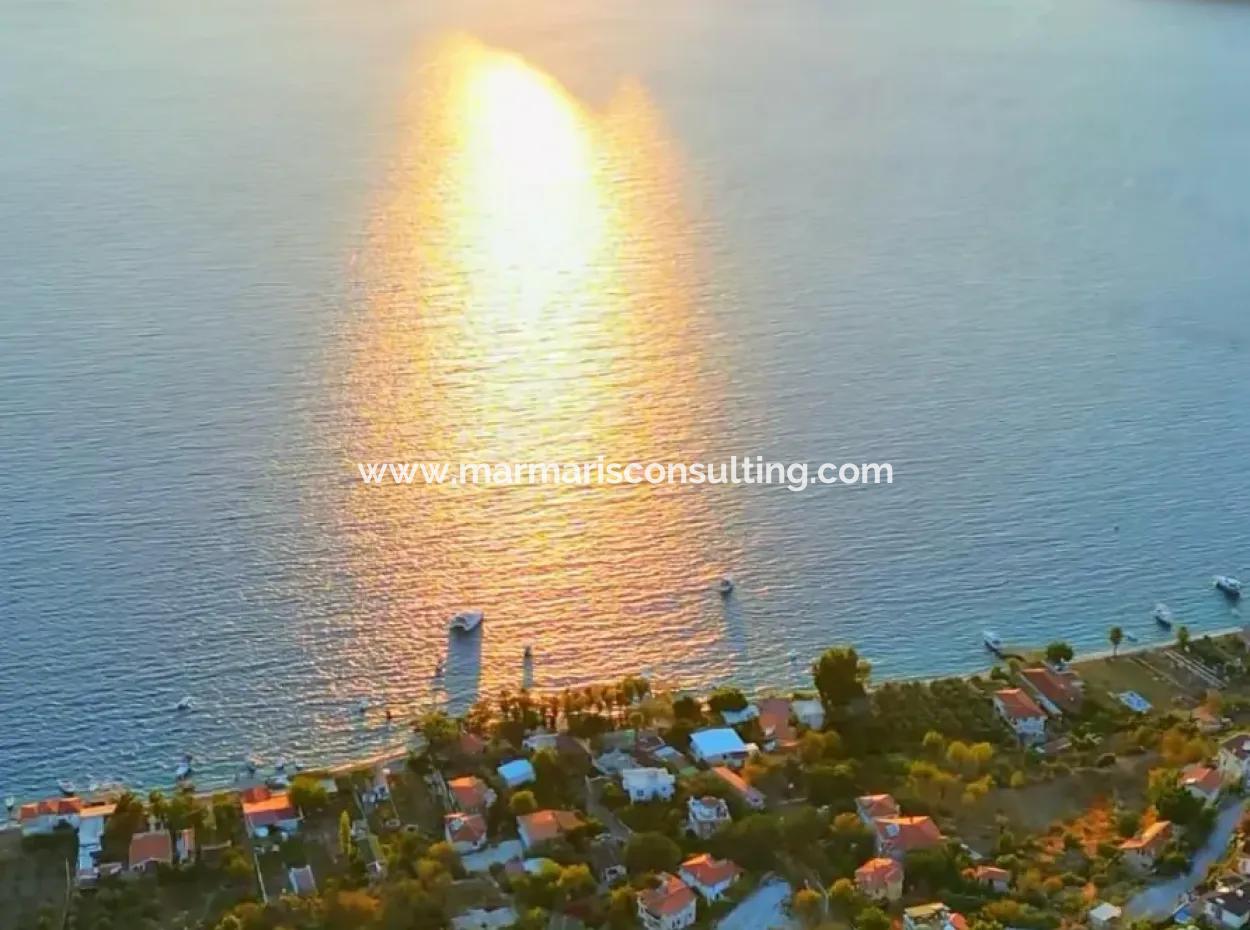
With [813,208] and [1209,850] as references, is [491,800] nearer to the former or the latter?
[1209,850]

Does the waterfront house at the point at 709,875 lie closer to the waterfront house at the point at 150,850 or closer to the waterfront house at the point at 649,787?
the waterfront house at the point at 649,787

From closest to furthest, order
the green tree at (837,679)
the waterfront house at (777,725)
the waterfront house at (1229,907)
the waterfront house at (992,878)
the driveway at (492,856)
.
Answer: the waterfront house at (1229,907) < the waterfront house at (992,878) < the driveway at (492,856) < the waterfront house at (777,725) < the green tree at (837,679)

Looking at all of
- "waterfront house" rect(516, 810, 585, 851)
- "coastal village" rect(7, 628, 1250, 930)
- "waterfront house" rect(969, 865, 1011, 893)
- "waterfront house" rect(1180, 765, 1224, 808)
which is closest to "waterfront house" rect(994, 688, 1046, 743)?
"coastal village" rect(7, 628, 1250, 930)

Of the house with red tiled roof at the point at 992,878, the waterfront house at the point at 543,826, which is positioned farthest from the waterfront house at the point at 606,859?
the house with red tiled roof at the point at 992,878

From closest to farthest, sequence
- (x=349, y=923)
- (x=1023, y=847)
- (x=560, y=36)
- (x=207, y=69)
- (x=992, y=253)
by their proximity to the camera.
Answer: (x=349, y=923) < (x=1023, y=847) < (x=992, y=253) < (x=207, y=69) < (x=560, y=36)

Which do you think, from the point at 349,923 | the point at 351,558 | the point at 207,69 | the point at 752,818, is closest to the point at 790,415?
the point at 351,558

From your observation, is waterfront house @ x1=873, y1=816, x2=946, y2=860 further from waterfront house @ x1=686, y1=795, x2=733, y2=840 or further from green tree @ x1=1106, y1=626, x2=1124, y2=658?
green tree @ x1=1106, y1=626, x2=1124, y2=658

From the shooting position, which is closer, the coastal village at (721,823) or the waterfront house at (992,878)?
the coastal village at (721,823)
